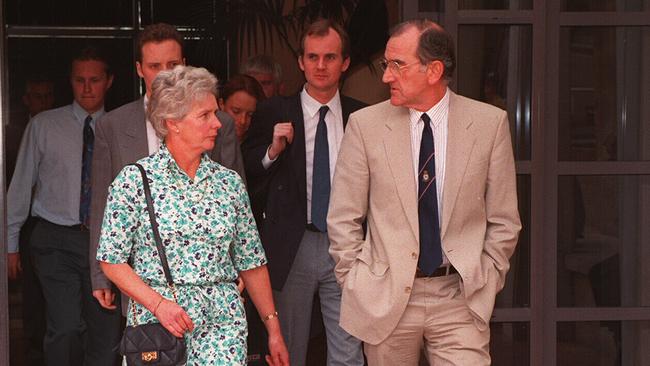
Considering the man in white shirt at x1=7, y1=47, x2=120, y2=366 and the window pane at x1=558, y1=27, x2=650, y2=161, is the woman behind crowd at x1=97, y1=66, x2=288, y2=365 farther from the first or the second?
the man in white shirt at x1=7, y1=47, x2=120, y2=366

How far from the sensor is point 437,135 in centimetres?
390

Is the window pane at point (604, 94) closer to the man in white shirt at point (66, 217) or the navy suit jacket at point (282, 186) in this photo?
the navy suit jacket at point (282, 186)

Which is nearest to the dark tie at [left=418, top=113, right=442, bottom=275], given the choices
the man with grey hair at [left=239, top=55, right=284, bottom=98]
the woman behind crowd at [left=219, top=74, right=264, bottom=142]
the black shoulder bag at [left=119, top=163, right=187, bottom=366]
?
the black shoulder bag at [left=119, top=163, right=187, bottom=366]

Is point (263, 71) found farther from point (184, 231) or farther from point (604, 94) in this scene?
point (184, 231)

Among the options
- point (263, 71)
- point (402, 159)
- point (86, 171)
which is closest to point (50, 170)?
point (86, 171)

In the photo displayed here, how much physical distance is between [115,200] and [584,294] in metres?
2.34

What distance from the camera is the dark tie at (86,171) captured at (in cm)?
575

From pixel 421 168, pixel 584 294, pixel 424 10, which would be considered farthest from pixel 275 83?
pixel 421 168

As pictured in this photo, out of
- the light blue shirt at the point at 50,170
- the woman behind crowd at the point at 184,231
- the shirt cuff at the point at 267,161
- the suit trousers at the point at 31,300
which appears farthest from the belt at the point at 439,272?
the suit trousers at the point at 31,300

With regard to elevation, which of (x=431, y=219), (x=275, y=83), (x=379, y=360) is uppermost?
(x=275, y=83)

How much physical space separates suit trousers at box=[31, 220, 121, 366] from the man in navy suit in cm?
131

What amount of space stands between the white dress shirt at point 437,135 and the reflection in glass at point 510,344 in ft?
4.24

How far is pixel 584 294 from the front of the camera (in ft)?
16.5

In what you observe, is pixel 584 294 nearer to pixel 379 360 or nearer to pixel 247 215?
pixel 379 360
